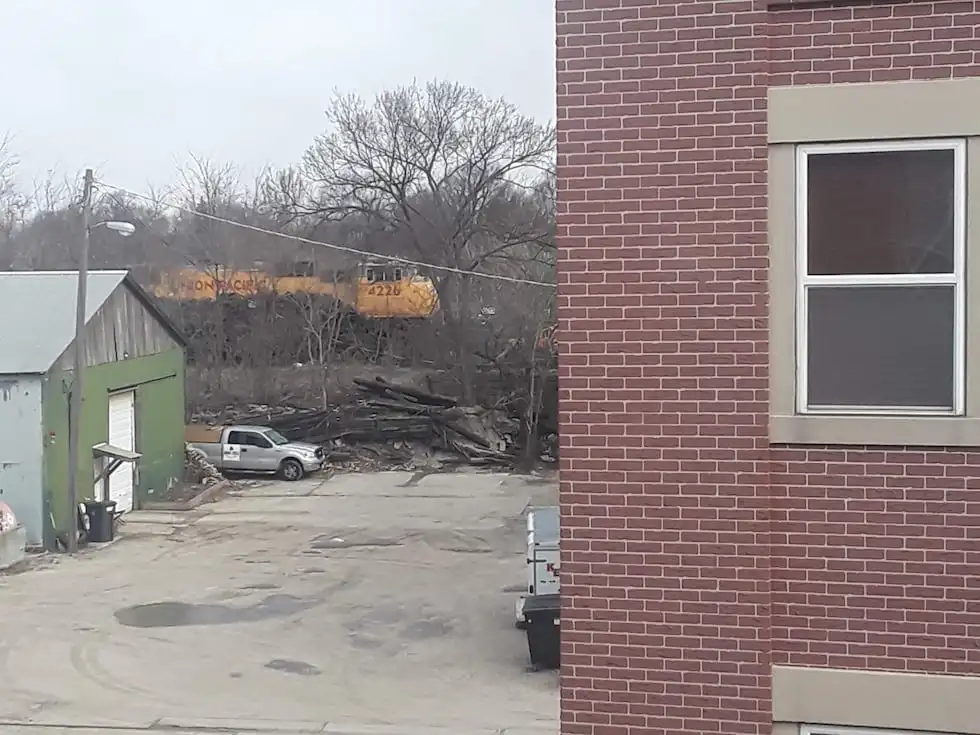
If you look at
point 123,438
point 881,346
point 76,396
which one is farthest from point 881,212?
point 123,438

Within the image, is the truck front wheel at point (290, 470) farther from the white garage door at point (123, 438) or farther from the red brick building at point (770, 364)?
the red brick building at point (770, 364)

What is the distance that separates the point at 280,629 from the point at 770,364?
12.6 m

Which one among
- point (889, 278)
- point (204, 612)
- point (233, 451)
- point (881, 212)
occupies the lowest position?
point (204, 612)

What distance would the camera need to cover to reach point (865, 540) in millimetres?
5836

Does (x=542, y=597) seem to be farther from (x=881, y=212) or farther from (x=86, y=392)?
(x=86, y=392)

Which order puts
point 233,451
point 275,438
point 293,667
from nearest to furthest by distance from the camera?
point 293,667
point 233,451
point 275,438

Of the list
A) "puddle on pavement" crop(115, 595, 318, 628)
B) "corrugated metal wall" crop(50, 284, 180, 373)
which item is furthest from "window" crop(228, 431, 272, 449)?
"puddle on pavement" crop(115, 595, 318, 628)

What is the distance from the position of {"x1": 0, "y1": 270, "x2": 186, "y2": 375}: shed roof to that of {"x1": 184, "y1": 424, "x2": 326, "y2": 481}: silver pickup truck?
6176 mm

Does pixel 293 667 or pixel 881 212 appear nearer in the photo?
pixel 881 212

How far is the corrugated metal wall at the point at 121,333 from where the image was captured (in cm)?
2559

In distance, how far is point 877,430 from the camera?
5.74 meters

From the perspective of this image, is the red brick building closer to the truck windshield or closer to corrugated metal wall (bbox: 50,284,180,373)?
corrugated metal wall (bbox: 50,284,180,373)

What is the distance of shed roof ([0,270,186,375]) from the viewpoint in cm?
2370

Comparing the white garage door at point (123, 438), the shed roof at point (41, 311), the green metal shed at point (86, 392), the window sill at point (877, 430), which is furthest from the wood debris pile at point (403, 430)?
the window sill at point (877, 430)
